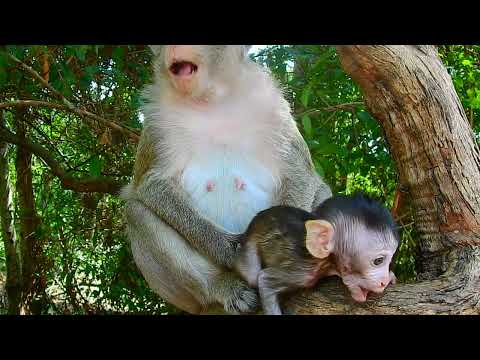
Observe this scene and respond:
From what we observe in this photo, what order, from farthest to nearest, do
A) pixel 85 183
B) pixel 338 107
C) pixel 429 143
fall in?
pixel 85 183, pixel 338 107, pixel 429 143

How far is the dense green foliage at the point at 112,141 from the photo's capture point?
4727mm

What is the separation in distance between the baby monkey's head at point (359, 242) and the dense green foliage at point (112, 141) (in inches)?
64.8

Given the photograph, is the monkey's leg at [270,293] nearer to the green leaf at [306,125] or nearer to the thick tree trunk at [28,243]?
the green leaf at [306,125]

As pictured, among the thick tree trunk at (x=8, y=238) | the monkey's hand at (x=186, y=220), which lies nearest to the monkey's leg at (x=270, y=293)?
the monkey's hand at (x=186, y=220)

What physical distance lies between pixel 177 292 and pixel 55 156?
3998 mm

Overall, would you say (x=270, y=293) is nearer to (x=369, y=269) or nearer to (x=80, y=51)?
(x=369, y=269)

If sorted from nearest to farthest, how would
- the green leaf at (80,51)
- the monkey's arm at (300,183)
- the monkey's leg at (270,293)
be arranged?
the monkey's leg at (270,293)
the monkey's arm at (300,183)
the green leaf at (80,51)

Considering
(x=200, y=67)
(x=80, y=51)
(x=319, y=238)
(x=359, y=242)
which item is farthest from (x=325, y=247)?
(x=80, y=51)

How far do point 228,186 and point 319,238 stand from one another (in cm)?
107

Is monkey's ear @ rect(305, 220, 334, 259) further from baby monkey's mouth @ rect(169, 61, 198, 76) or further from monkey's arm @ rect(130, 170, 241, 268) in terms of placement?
baby monkey's mouth @ rect(169, 61, 198, 76)

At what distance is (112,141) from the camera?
238 inches

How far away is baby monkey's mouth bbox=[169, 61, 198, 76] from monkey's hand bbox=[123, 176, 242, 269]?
2.13 feet

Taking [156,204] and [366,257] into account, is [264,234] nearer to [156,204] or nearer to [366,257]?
[366,257]

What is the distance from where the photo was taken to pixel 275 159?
3.75m
